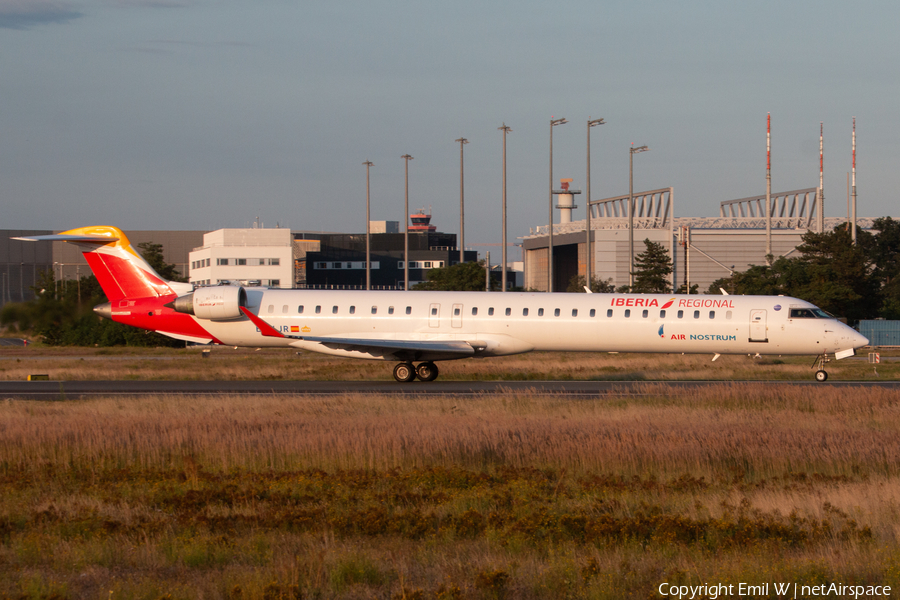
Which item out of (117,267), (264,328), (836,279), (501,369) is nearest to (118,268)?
(117,267)

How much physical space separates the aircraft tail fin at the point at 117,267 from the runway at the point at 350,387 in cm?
316

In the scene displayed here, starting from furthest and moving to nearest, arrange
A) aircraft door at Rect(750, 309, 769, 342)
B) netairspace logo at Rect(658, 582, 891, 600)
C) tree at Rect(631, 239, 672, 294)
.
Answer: tree at Rect(631, 239, 672, 294), aircraft door at Rect(750, 309, 769, 342), netairspace logo at Rect(658, 582, 891, 600)

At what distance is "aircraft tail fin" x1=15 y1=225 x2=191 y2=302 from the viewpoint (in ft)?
92.6

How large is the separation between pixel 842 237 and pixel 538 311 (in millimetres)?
43616

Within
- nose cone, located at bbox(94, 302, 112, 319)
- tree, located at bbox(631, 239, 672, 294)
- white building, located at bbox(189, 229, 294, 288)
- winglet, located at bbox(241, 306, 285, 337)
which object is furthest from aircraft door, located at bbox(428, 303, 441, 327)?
white building, located at bbox(189, 229, 294, 288)

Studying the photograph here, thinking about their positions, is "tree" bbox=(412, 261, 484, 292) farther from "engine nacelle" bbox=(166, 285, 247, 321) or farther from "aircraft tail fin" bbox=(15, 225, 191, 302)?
"engine nacelle" bbox=(166, 285, 247, 321)

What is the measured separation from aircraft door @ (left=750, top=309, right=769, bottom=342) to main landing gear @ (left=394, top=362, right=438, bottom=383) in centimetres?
979

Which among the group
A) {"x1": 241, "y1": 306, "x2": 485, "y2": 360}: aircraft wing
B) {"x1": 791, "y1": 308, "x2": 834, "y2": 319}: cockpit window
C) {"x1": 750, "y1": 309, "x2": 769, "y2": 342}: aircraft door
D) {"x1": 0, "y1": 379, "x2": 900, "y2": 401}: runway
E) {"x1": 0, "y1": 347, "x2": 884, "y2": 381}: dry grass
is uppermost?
{"x1": 791, "y1": 308, "x2": 834, "y2": 319}: cockpit window

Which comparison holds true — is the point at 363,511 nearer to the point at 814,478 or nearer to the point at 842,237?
the point at 814,478

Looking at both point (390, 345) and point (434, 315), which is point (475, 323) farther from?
point (390, 345)

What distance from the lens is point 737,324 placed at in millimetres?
25844

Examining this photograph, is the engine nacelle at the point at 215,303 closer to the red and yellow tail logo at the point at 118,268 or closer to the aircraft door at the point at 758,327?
the red and yellow tail logo at the point at 118,268

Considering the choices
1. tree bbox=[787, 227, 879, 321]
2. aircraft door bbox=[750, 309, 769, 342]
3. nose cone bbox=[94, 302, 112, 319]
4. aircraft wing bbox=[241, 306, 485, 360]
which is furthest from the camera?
tree bbox=[787, 227, 879, 321]

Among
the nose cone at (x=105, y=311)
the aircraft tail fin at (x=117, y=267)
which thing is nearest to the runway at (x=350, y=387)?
the nose cone at (x=105, y=311)
